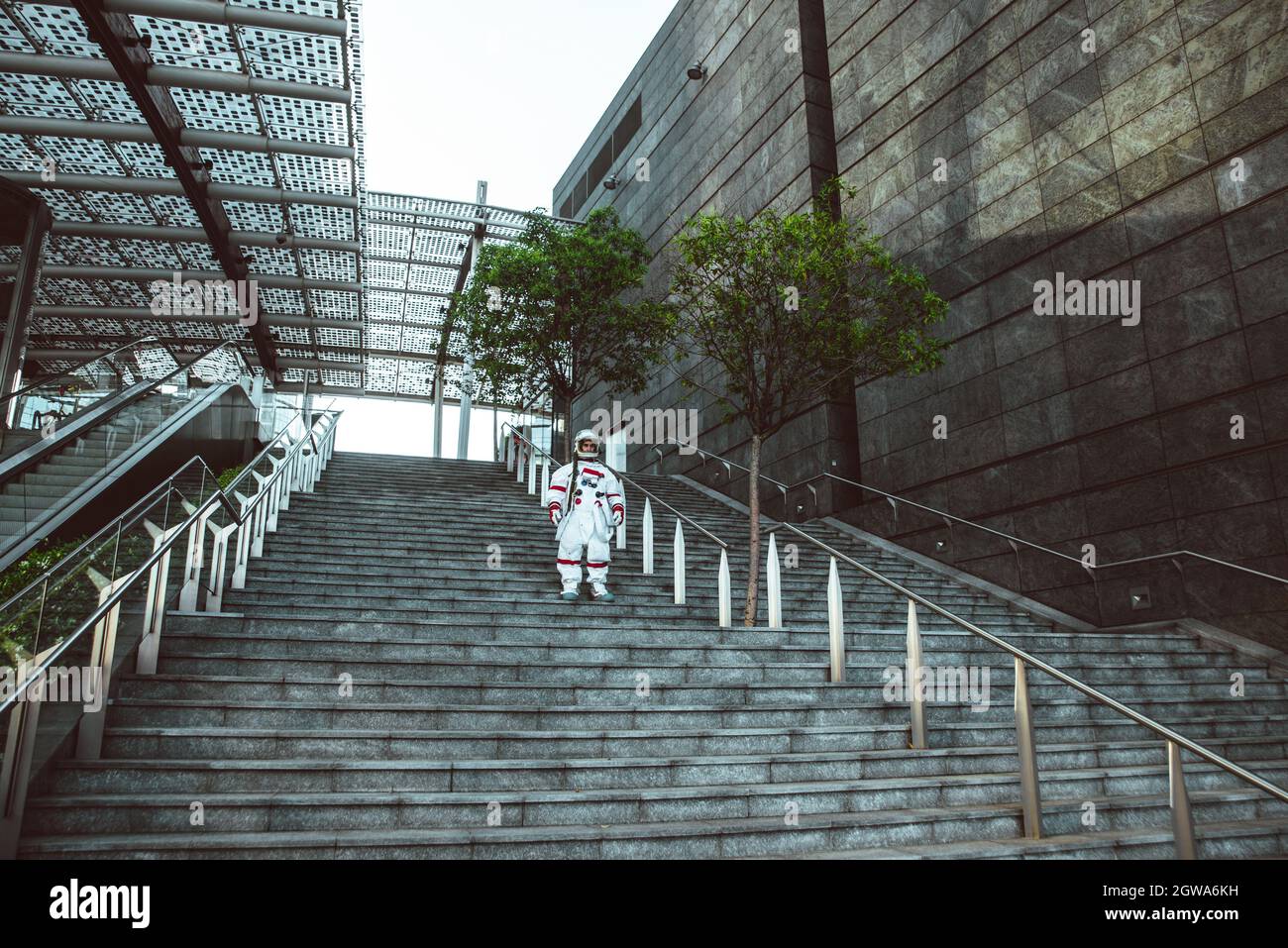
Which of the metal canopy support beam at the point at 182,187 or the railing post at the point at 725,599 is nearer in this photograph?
the railing post at the point at 725,599

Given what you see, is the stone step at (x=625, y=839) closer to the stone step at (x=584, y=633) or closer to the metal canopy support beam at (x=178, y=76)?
the stone step at (x=584, y=633)

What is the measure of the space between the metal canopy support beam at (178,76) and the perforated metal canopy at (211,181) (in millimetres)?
29

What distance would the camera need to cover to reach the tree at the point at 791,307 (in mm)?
8875

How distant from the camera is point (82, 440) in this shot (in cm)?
1009

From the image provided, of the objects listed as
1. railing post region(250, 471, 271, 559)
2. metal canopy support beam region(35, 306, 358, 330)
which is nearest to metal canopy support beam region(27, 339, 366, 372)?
metal canopy support beam region(35, 306, 358, 330)

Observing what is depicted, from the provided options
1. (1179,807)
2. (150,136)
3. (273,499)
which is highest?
(150,136)

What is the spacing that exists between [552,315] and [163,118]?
7.62 m

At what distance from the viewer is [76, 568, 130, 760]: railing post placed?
4496 mm

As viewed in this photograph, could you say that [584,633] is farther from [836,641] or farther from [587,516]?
[836,641]

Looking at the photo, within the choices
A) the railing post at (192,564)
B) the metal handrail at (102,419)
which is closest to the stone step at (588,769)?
the railing post at (192,564)

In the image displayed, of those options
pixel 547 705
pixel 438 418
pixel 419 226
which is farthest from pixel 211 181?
pixel 547 705
